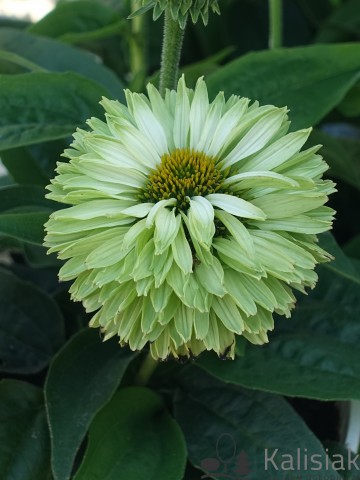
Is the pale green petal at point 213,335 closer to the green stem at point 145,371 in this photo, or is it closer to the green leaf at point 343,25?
the green stem at point 145,371

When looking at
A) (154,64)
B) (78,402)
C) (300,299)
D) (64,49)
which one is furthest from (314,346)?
(154,64)

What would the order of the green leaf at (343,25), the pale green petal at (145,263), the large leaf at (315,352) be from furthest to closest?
the green leaf at (343,25) < the large leaf at (315,352) < the pale green petal at (145,263)

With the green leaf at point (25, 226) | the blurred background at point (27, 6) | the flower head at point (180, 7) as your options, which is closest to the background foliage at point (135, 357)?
the green leaf at point (25, 226)

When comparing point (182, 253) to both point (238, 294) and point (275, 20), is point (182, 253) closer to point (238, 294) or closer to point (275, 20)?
point (238, 294)

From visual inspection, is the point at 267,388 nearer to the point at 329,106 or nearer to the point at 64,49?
the point at 329,106

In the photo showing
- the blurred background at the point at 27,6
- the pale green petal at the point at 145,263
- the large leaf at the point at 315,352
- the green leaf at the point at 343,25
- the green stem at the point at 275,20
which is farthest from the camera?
the blurred background at the point at 27,6

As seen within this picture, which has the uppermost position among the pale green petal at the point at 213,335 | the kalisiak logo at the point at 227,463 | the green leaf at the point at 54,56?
the green leaf at the point at 54,56

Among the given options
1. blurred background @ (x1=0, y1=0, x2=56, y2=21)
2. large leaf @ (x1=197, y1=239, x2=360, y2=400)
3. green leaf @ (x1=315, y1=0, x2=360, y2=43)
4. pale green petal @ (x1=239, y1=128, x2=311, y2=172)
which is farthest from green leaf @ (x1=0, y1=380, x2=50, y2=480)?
blurred background @ (x1=0, y1=0, x2=56, y2=21)

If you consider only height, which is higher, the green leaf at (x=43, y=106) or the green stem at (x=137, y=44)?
the green stem at (x=137, y=44)
